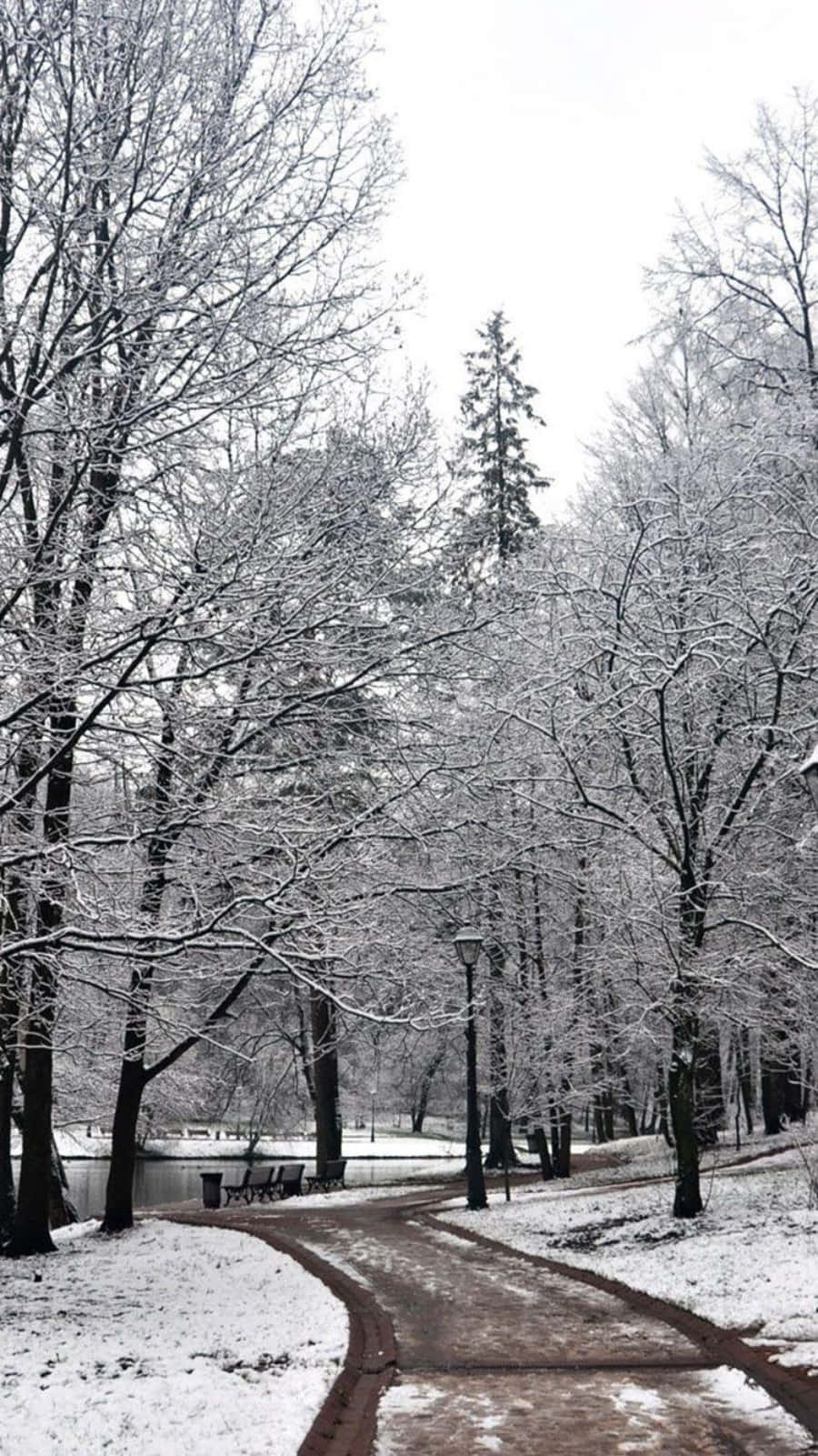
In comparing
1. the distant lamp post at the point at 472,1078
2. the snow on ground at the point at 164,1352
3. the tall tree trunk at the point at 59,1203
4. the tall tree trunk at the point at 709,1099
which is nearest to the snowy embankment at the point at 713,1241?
the distant lamp post at the point at 472,1078

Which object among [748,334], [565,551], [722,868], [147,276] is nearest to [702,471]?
[565,551]

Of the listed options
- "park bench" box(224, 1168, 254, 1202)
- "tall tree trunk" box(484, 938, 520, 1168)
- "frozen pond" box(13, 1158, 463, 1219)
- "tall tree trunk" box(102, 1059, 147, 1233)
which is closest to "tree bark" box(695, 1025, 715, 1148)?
"tall tree trunk" box(484, 938, 520, 1168)

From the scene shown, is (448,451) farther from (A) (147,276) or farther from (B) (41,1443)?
(B) (41,1443)

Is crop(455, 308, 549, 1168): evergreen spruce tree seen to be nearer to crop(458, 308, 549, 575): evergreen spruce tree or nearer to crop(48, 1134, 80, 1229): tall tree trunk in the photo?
crop(458, 308, 549, 575): evergreen spruce tree

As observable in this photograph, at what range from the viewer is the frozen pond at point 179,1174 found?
31016 mm

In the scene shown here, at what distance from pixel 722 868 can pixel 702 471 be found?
16.1ft

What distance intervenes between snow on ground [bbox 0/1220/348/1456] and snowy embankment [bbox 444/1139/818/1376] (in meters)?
2.92

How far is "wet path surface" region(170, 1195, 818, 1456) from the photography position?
20.0 feet

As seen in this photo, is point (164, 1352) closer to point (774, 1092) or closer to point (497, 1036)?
point (497, 1036)

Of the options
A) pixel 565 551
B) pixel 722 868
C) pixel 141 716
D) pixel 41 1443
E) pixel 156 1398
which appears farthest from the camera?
pixel 565 551

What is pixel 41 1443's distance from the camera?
5.85 m

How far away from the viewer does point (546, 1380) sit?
7.39 m

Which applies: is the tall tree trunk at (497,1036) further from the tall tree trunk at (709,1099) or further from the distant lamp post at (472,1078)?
the distant lamp post at (472,1078)

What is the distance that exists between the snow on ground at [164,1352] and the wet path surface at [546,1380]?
564mm
